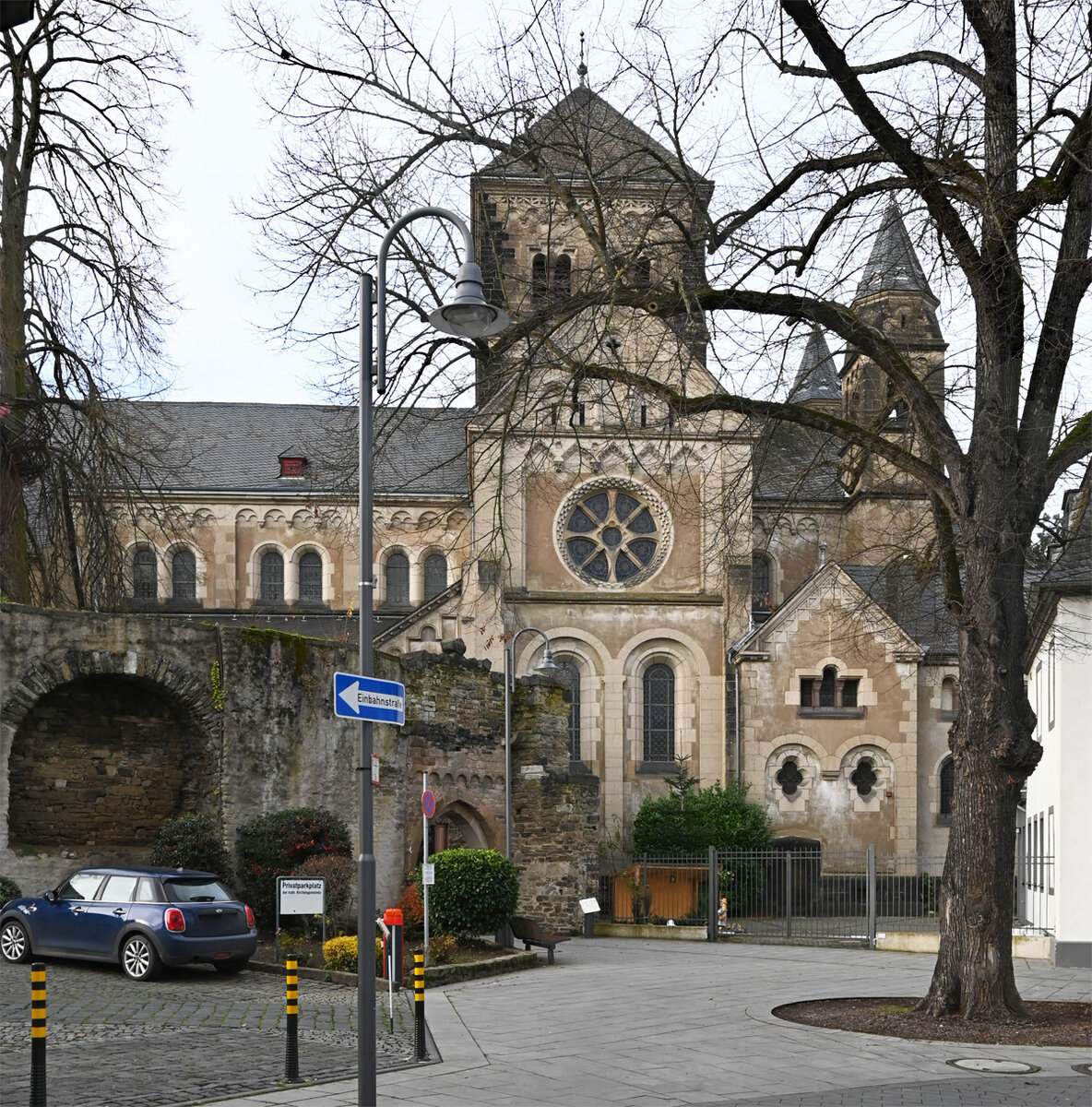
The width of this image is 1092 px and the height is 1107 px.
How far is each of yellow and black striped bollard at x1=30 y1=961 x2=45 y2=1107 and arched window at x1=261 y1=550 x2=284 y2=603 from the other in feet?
130

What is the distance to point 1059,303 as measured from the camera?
1575cm

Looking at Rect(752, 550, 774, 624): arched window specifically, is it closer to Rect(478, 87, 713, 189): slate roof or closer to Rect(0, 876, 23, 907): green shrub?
Rect(0, 876, 23, 907): green shrub

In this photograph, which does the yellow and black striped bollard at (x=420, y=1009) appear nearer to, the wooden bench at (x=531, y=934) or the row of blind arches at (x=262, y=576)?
the wooden bench at (x=531, y=934)

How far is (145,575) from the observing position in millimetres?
48938

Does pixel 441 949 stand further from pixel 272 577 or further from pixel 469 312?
pixel 272 577

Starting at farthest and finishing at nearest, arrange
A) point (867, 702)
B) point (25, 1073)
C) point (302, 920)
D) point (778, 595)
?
point (778, 595)
point (867, 702)
point (302, 920)
point (25, 1073)

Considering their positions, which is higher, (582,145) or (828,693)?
(582,145)

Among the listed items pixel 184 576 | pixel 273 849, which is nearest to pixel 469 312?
pixel 273 849

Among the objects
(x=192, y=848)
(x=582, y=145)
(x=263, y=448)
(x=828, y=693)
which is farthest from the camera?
(x=263, y=448)

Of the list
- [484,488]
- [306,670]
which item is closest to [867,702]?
[484,488]

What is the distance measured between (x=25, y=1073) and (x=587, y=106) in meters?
10.4

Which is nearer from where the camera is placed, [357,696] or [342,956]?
[357,696]

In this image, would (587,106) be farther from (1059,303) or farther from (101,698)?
(101,698)

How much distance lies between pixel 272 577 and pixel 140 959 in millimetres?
32683
